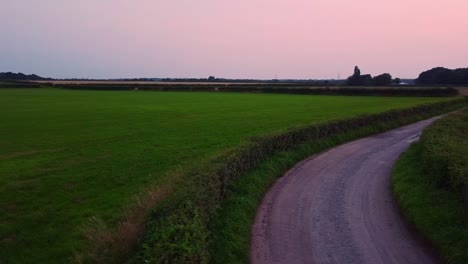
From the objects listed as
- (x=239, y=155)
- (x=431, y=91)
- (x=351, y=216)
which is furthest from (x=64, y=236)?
(x=431, y=91)

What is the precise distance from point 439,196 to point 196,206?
7.35 meters

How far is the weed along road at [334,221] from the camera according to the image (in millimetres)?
9469

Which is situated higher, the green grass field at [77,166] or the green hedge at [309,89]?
the green grass field at [77,166]

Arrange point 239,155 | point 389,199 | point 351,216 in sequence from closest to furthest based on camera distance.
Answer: point 351,216 → point 389,199 → point 239,155

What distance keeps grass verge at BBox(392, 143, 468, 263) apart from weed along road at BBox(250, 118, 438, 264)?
32 centimetres

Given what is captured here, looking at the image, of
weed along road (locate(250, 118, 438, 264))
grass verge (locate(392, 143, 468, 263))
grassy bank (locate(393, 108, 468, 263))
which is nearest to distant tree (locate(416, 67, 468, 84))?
weed along road (locate(250, 118, 438, 264))

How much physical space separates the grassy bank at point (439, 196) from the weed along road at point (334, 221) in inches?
15.2

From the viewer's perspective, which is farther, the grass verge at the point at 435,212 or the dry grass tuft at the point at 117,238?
the grass verge at the point at 435,212

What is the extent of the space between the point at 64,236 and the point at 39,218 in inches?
67.2

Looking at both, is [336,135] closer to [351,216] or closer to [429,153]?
[429,153]

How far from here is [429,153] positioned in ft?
51.1

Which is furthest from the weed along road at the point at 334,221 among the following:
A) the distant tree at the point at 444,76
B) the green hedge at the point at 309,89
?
the distant tree at the point at 444,76

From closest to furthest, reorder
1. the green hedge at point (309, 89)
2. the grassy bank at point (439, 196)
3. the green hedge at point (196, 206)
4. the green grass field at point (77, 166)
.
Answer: the green hedge at point (196, 206) < the grassy bank at point (439, 196) < the green grass field at point (77, 166) < the green hedge at point (309, 89)

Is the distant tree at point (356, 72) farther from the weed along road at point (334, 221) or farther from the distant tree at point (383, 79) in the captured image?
the weed along road at point (334, 221)
